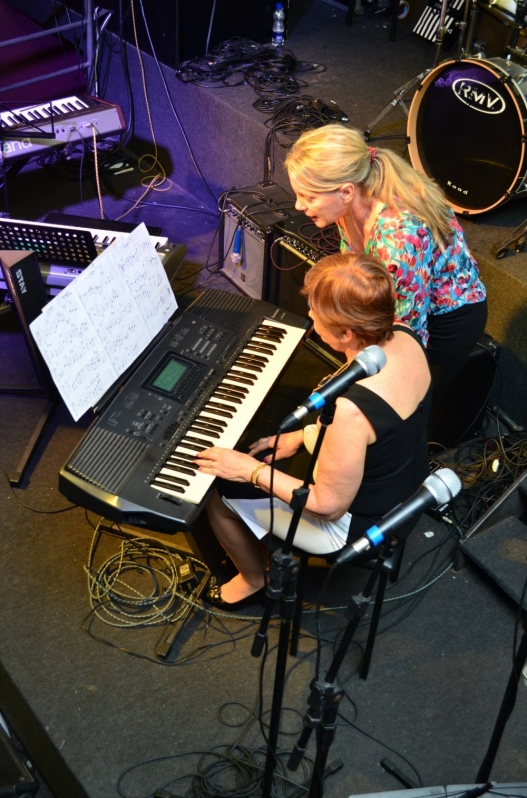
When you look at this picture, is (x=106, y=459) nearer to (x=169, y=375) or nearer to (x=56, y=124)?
(x=169, y=375)

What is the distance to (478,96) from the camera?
352cm

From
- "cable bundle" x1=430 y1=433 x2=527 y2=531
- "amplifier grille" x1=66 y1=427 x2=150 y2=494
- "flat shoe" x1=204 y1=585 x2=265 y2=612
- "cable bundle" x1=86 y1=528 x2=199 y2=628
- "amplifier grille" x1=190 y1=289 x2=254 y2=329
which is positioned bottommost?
"cable bundle" x1=86 y1=528 x2=199 y2=628

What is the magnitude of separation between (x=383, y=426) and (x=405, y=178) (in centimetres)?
103

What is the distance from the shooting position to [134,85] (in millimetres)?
5629

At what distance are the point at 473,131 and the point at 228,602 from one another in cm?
236

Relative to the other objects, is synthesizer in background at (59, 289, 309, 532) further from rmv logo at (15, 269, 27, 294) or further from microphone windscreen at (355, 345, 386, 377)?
microphone windscreen at (355, 345, 386, 377)

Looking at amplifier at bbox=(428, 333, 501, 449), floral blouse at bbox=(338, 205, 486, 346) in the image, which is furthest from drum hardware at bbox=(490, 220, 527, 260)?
floral blouse at bbox=(338, 205, 486, 346)

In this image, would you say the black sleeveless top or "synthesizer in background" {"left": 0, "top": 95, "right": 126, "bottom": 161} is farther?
"synthesizer in background" {"left": 0, "top": 95, "right": 126, "bottom": 161}

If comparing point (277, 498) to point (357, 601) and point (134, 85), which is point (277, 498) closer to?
point (357, 601)

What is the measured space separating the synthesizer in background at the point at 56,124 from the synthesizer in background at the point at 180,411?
2148mm

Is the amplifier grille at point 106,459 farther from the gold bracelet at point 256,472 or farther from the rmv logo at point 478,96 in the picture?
the rmv logo at point 478,96

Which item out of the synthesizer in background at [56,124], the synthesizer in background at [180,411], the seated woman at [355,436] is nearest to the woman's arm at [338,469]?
the seated woman at [355,436]

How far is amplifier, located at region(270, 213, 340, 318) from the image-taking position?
12.4ft

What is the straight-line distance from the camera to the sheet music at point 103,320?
97.2 inches
